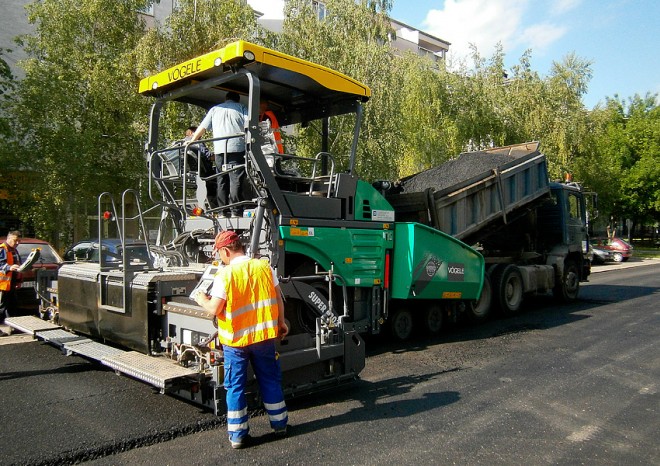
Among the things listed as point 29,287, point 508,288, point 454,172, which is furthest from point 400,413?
point 29,287

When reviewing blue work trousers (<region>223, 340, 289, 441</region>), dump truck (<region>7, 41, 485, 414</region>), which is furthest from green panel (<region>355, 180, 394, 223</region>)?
blue work trousers (<region>223, 340, 289, 441</region>)

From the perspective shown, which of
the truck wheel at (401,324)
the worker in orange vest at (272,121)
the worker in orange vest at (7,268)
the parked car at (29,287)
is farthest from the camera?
the parked car at (29,287)

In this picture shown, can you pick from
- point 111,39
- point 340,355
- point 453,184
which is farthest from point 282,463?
point 111,39

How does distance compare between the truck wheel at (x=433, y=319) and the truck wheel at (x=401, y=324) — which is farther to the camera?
the truck wheel at (x=433, y=319)

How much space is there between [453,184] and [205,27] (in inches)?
344

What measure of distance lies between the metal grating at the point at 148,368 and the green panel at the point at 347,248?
59.3 inches

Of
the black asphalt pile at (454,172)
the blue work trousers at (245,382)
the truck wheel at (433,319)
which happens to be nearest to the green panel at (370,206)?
the truck wheel at (433,319)

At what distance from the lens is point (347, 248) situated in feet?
19.5

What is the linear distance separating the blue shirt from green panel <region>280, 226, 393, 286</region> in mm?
927

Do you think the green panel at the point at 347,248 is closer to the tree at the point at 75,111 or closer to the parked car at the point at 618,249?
the tree at the point at 75,111

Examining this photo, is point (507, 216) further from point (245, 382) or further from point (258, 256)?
point (245, 382)

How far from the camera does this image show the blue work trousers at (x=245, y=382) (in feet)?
13.0

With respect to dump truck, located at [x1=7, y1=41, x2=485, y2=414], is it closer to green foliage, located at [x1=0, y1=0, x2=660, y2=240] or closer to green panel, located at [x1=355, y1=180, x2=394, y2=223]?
green panel, located at [x1=355, y1=180, x2=394, y2=223]

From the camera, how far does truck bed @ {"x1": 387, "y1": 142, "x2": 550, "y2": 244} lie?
7930mm
